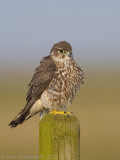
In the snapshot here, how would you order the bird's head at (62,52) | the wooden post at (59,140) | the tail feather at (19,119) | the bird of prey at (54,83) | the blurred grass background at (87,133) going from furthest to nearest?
the blurred grass background at (87,133), the bird's head at (62,52), the bird of prey at (54,83), the tail feather at (19,119), the wooden post at (59,140)

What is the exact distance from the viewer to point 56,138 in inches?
191

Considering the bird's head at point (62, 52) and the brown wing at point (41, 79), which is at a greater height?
the bird's head at point (62, 52)

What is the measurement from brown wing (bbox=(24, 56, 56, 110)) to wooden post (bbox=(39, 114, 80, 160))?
2761 millimetres

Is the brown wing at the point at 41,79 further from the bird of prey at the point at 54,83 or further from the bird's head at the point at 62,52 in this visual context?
the bird's head at the point at 62,52

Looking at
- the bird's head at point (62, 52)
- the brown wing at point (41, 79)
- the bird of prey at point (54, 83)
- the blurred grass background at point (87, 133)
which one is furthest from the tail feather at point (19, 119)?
the blurred grass background at point (87, 133)

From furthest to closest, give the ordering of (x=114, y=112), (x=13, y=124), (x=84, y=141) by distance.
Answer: (x=114, y=112)
(x=84, y=141)
(x=13, y=124)

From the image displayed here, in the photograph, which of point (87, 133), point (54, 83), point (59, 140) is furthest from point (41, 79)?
point (87, 133)

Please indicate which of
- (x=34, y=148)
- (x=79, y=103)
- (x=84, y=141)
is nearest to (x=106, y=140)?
(x=84, y=141)

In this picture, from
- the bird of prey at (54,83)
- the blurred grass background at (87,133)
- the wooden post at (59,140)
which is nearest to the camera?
the wooden post at (59,140)

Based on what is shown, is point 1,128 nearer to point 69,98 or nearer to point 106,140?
point 106,140

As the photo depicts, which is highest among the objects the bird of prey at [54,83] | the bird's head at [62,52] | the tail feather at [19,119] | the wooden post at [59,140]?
the bird's head at [62,52]

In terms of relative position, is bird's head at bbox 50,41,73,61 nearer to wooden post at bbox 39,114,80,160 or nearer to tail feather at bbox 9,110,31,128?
tail feather at bbox 9,110,31,128

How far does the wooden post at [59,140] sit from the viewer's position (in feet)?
15.9

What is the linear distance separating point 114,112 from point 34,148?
23.3 feet
